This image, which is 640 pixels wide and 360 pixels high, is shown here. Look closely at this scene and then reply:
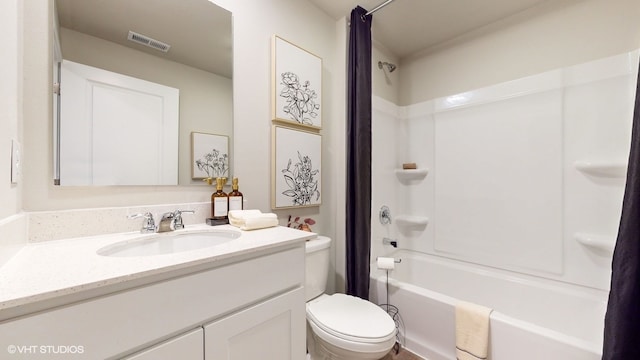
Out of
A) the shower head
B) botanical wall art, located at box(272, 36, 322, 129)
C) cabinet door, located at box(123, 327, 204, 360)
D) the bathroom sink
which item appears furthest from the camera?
the shower head

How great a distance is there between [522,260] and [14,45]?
2.91 metres

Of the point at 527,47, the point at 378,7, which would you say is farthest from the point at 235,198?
the point at 527,47

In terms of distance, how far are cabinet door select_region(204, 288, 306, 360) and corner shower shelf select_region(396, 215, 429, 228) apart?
1.64 m

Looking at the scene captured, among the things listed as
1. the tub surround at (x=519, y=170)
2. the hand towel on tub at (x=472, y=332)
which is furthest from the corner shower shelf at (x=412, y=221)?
the hand towel on tub at (x=472, y=332)

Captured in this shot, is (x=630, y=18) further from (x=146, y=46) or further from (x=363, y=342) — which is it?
(x=146, y=46)

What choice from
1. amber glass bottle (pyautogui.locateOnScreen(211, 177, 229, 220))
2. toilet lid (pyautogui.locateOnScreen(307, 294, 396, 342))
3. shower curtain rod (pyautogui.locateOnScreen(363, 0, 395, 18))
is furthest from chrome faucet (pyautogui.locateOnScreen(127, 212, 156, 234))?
shower curtain rod (pyautogui.locateOnScreen(363, 0, 395, 18))

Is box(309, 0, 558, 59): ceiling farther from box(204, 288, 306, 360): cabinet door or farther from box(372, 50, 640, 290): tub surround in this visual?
box(204, 288, 306, 360): cabinet door

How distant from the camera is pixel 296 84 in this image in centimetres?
163

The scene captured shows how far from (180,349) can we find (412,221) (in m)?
2.11

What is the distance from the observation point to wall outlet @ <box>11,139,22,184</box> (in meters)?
0.74

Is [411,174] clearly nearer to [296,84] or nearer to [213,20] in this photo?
[296,84]

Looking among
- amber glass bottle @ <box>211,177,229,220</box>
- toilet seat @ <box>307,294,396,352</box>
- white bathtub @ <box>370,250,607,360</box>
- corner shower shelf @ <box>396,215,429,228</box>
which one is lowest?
white bathtub @ <box>370,250,607,360</box>

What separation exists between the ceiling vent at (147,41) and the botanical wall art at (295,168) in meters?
0.66

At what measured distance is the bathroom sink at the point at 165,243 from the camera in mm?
911
